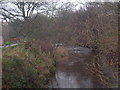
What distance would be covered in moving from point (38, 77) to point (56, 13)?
938cm

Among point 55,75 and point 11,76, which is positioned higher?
point 11,76

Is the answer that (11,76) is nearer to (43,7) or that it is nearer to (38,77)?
(38,77)

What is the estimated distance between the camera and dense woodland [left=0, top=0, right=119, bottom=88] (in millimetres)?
8984

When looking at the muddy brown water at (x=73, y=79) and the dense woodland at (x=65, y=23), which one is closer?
the muddy brown water at (x=73, y=79)

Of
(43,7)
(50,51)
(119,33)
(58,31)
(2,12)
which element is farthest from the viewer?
(43,7)

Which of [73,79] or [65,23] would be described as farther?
[65,23]

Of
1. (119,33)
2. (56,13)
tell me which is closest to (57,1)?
(56,13)

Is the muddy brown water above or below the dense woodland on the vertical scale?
below

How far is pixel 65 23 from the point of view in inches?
575

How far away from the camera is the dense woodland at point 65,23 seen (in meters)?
8.98

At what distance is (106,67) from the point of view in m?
8.09

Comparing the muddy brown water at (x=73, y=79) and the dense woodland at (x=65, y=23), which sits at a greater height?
the dense woodland at (x=65, y=23)

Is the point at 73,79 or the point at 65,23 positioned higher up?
the point at 65,23

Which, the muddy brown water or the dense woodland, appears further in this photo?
the dense woodland
